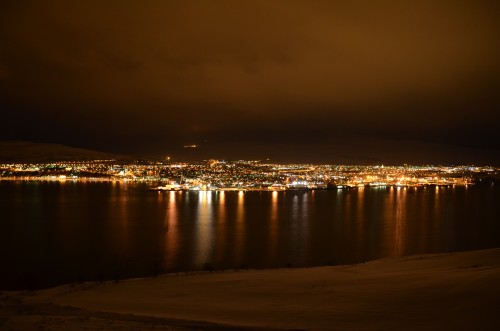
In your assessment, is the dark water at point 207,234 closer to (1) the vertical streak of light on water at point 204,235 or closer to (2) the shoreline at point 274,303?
(1) the vertical streak of light on water at point 204,235

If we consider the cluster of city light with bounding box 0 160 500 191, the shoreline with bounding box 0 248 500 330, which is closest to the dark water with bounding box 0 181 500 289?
the shoreline with bounding box 0 248 500 330

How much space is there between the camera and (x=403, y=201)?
35.8 meters

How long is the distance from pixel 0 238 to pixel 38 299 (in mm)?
13938

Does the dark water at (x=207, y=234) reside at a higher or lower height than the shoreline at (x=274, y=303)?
lower

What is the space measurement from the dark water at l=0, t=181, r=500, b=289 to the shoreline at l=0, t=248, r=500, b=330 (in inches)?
152

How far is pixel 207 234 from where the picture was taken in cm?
1933

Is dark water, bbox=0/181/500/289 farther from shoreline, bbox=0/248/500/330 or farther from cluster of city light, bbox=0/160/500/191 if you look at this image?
cluster of city light, bbox=0/160/500/191

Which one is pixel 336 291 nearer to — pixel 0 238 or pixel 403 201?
pixel 0 238

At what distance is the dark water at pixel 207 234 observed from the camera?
45.1ft

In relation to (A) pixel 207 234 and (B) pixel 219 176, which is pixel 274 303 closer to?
(A) pixel 207 234

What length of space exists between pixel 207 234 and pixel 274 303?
13721 mm

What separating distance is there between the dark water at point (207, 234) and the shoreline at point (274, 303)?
3853mm

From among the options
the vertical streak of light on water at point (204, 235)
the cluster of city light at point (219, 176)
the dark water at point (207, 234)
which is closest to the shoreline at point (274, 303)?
the dark water at point (207, 234)

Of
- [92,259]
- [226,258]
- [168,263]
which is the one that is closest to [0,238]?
[92,259]
